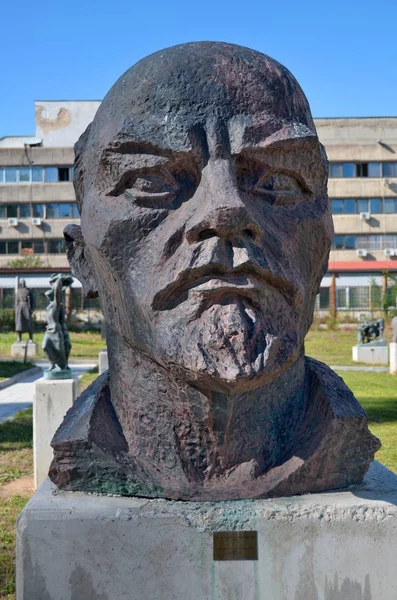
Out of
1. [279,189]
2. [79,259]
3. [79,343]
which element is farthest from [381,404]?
[79,343]

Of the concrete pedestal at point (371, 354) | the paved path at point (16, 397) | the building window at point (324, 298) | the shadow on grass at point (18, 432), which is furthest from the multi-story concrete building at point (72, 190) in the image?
the shadow on grass at point (18, 432)

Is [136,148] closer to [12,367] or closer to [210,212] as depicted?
[210,212]

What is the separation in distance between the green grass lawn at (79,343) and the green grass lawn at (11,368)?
1.78m

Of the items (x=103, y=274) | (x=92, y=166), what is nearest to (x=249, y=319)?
(x=103, y=274)

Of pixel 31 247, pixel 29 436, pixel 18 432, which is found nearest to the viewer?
pixel 29 436

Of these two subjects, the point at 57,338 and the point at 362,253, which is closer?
the point at 57,338

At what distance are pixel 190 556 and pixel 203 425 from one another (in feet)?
1.40

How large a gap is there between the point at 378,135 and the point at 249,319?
30.6 m

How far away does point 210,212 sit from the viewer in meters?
2.13

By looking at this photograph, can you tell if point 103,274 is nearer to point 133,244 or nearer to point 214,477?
point 133,244

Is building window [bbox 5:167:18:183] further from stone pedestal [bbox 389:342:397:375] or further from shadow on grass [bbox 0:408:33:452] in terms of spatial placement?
shadow on grass [bbox 0:408:33:452]

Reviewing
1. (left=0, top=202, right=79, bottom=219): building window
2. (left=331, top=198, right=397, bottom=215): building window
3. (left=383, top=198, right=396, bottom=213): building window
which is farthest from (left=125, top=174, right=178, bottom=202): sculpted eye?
(left=383, top=198, right=396, bottom=213): building window

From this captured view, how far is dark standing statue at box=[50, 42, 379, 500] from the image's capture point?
2146mm

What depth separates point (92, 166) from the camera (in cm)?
249
